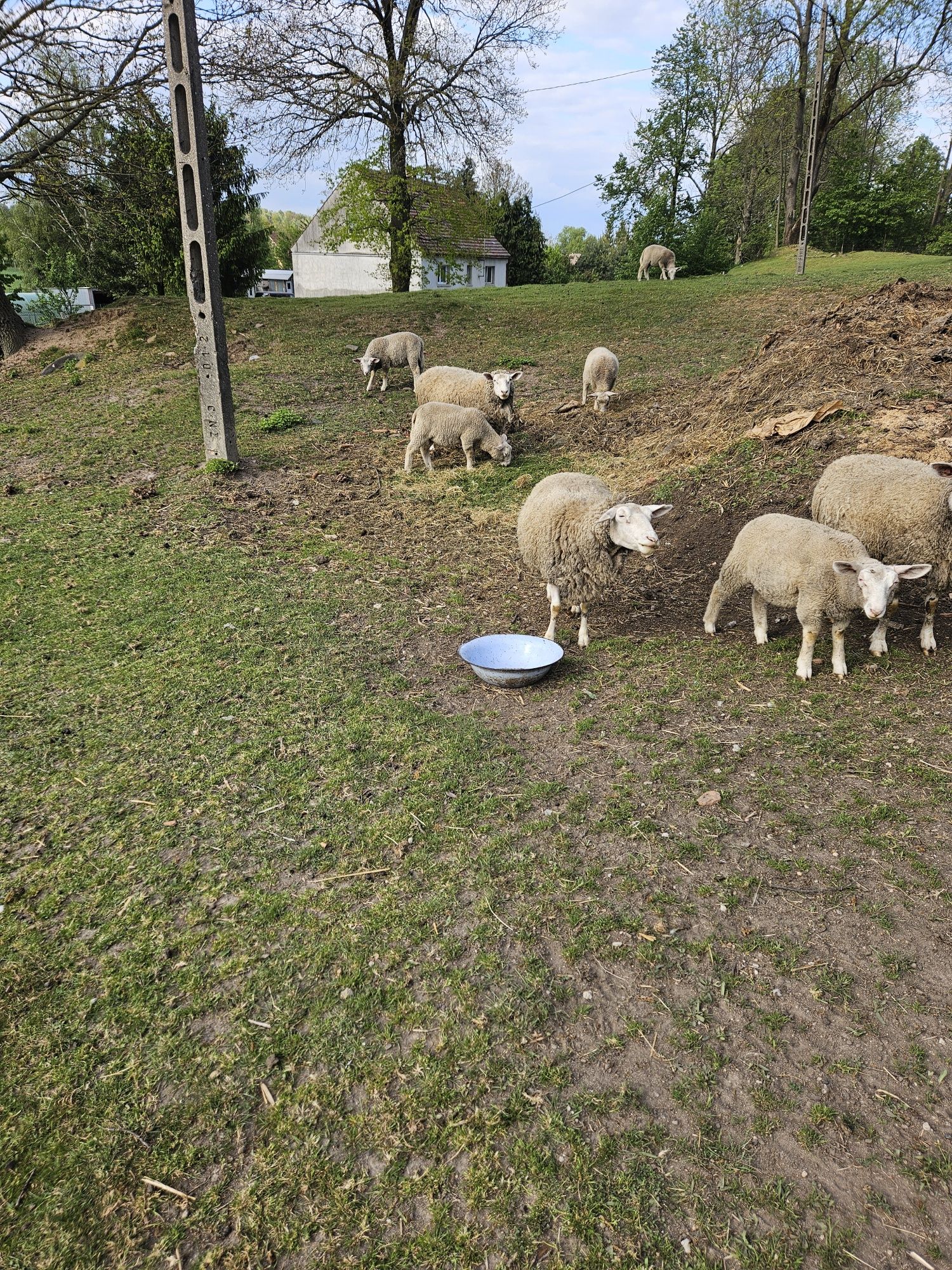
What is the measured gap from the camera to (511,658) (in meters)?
5.68

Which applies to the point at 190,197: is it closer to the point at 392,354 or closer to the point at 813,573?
the point at 392,354

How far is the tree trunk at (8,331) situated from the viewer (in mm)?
17641

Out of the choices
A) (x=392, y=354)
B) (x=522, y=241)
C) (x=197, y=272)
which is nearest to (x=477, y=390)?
(x=392, y=354)

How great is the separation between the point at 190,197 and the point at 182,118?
948mm

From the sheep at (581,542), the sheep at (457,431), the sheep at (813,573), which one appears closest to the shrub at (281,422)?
the sheep at (457,431)

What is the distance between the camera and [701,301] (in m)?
19.3

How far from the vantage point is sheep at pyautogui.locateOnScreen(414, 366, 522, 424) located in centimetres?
1087

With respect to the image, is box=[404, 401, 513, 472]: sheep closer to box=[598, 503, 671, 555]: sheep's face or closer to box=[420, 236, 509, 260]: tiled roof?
box=[598, 503, 671, 555]: sheep's face

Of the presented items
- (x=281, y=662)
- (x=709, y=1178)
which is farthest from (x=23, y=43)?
(x=709, y=1178)

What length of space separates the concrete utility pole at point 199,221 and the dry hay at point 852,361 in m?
6.96

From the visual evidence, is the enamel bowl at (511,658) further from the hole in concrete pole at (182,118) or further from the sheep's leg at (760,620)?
the hole in concrete pole at (182,118)

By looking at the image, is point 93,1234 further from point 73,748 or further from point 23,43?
point 23,43

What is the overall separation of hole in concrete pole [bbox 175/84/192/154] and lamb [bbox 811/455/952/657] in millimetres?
9414

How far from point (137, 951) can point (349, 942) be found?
98cm
